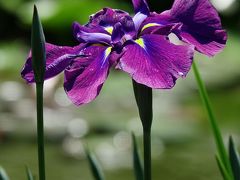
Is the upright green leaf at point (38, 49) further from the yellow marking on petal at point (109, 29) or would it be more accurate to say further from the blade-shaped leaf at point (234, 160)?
the blade-shaped leaf at point (234, 160)

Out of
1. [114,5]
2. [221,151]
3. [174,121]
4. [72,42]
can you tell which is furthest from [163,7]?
[221,151]

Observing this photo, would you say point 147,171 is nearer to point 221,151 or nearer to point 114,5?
point 221,151

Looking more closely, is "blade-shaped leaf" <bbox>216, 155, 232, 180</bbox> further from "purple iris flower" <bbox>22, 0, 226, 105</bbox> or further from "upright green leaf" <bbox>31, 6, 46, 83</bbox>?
"upright green leaf" <bbox>31, 6, 46, 83</bbox>

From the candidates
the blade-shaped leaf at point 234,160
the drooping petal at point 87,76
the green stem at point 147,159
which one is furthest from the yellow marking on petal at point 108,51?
the blade-shaped leaf at point 234,160

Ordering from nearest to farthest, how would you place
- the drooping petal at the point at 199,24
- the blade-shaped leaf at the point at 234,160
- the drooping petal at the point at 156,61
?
the drooping petal at the point at 156,61, the drooping petal at the point at 199,24, the blade-shaped leaf at the point at 234,160

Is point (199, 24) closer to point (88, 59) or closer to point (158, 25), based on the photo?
point (158, 25)

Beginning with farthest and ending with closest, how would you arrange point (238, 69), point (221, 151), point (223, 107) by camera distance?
point (238, 69) < point (223, 107) < point (221, 151)
